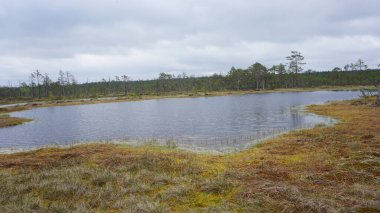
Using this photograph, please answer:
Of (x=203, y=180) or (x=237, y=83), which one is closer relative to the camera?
(x=203, y=180)

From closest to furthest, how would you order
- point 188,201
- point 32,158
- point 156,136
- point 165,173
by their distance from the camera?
point 188,201, point 165,173, point 32,158, point 156,136

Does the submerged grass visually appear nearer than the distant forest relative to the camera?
Yes

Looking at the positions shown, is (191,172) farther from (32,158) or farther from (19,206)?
(32,158)

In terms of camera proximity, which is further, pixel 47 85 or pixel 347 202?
pixel 47 85

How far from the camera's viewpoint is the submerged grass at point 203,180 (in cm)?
1202

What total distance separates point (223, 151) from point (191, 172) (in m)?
7.55

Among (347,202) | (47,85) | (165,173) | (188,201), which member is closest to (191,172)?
(165,173)

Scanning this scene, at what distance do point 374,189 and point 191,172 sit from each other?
857 centimetres

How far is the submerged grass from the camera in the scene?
12023mm

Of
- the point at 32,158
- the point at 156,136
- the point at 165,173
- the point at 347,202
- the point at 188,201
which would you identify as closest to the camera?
the point at 347,202

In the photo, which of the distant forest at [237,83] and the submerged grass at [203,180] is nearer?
the submerged grass at [203,180]

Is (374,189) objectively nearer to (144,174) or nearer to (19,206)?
(144,174)

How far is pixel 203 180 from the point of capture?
15281mm

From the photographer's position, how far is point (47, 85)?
160875 mm
